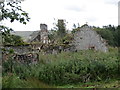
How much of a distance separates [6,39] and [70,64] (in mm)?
5866

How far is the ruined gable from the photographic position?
948 inches

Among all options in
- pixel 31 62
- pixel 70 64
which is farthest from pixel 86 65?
pixel 31 62

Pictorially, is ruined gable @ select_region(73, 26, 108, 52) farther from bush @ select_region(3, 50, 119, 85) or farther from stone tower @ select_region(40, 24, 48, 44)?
bush @ select_region(3, 50, 119, 85)

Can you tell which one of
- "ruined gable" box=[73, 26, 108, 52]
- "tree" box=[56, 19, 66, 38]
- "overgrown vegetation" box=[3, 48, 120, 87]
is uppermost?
"tree" box=[56, 19, 66, 38]

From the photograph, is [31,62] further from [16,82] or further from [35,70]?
[16,82]

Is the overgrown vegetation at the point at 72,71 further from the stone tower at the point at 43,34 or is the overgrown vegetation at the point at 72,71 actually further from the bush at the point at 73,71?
the stone tower at the point at 43,34

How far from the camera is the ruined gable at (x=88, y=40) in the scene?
79.0 feet

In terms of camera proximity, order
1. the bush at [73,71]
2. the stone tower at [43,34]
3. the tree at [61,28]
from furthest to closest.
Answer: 1. the tree at [61,28]
2. the stone tower at [43,34]
3. the bush at [73,71]

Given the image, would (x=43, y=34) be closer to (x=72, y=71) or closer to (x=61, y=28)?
(x=61, y=28)

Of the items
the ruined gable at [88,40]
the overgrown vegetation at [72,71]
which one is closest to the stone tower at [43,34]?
the ruined gable at [88,40]

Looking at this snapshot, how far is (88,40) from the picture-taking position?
80.7ft

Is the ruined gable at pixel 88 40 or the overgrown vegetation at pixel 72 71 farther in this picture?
the ruined gable at pixel 88 40

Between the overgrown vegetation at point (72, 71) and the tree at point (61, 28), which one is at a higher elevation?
the tree at point (61, 28)

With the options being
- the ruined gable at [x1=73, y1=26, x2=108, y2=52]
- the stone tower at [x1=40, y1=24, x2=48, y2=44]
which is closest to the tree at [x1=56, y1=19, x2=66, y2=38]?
the stone tower at [x1=40, y1=24, x2=48, y2=44]
